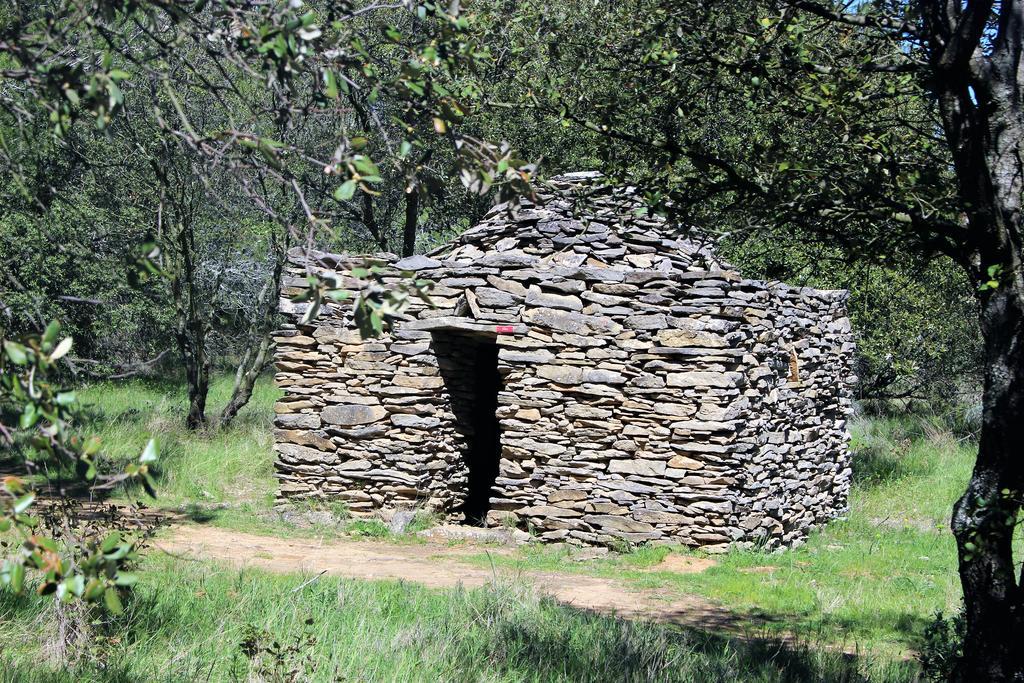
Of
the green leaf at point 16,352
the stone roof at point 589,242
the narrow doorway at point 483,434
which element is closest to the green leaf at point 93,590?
the green leaf at point 16,352

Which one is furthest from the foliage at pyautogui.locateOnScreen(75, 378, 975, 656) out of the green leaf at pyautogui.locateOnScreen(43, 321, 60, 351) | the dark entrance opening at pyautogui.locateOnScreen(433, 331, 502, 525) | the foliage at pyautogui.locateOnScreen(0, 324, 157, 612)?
the green leaf at pyautogui.locateOnScreen(43, 321, 60, 351)

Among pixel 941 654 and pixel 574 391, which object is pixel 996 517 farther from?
pixel 574 391

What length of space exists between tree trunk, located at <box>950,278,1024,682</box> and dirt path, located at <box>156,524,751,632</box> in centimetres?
287

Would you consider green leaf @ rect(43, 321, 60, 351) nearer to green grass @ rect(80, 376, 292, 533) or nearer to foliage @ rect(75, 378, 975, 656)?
foliage @ rect(75, 378, 975, 656)

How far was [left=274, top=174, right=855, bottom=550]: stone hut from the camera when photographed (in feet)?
31.4

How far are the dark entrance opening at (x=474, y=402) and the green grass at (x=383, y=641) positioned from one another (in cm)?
404

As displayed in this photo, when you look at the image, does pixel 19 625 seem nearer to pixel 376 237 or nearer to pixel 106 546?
pixel 106 546

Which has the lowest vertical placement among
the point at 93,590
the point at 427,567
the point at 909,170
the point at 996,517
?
the point at 427,567

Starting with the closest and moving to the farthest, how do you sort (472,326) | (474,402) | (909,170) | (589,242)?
(909,170)
(472,326)
(589,242)
(474,402)

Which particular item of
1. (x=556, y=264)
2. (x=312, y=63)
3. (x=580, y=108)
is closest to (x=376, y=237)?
(x=556, y=264)

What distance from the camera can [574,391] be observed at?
989 cm

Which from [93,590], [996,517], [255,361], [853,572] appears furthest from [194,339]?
[93,590]

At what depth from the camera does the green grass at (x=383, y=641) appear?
462cm

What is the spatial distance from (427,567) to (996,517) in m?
5.53
